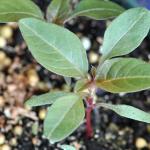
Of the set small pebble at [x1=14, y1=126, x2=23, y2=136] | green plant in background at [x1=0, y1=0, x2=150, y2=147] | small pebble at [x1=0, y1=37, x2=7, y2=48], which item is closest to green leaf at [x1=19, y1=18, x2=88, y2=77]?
green plant in background at [x1=0, y1=0, x2=150, y2=147]

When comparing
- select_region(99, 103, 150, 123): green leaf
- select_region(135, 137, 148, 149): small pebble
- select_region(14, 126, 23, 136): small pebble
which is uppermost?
select_region(99, 103, 150, 123): green leaf

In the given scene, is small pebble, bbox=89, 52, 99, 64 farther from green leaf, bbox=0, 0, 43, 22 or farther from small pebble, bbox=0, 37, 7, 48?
green leaf, bbox=0, 0, 43, 22

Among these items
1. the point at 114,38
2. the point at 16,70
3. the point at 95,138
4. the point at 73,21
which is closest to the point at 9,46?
the point at 16,70

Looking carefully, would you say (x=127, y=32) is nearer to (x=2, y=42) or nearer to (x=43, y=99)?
(x=43, y=99)

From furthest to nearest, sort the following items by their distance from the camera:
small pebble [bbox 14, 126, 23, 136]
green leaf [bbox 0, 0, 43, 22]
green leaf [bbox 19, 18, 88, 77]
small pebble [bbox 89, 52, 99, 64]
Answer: small pebble [bbox 89, 52, 99, 64] < small pebble [bbox 14, 126, 23, 136] < green leaf [bbox 0, 0, 43, 22] < green leaf [bbox 19, 18, 88, 77]

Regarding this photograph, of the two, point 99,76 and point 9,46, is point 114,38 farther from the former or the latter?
point 9,46

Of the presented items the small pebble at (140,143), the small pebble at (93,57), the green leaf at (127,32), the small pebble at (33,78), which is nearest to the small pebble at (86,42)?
the small pebble at (93,57)
